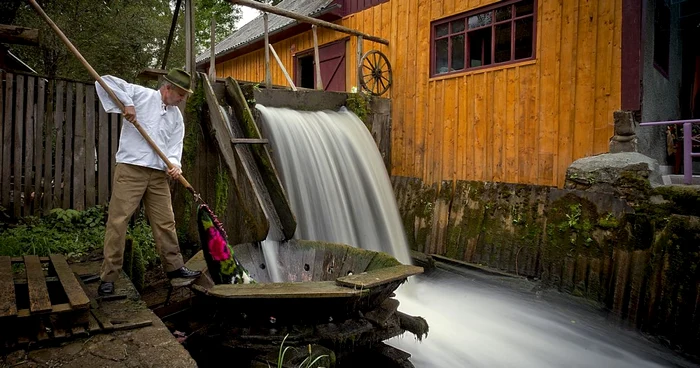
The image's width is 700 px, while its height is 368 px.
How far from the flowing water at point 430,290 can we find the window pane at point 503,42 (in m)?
2.59

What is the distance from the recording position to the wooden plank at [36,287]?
8.79 feet

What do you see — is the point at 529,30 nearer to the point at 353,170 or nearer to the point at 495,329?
the point at 353,170

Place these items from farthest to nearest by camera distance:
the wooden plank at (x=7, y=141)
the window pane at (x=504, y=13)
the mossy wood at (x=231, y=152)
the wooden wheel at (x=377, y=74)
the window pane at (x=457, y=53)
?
the wooden wheel at (x=377, y=74)
the window pane at (x=457, y=53)
the window pane at (x=504, y=13)
the wooden plank at (x=7, y=141)
the mossy wood at (x=231, y=152)

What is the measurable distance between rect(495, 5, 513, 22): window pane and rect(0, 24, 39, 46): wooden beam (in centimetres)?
642

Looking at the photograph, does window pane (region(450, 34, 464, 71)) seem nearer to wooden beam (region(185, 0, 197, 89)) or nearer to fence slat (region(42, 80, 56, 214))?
wooden beam (region(185, 0, 197, 89))

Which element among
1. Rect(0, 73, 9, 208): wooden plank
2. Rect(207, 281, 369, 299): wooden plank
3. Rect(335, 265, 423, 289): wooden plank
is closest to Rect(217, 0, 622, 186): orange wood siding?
Rect(335, 265, 423, 289): wooden plank

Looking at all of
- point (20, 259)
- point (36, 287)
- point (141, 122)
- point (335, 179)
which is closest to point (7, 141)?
point (20, 259)

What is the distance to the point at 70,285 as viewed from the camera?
3.14 meters

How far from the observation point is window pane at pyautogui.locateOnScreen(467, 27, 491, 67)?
7.26m

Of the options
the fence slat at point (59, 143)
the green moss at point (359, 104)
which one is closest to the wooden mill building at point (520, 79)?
the green moss at point (359, 104)

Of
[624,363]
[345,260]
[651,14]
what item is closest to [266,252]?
[345,260]

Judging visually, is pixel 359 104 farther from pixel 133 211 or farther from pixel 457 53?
pixel 133 211

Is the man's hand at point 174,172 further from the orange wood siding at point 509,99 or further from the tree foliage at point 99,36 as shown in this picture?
the tree foliage at point 99,36

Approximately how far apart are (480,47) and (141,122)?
5.81m
